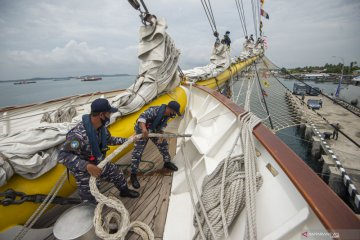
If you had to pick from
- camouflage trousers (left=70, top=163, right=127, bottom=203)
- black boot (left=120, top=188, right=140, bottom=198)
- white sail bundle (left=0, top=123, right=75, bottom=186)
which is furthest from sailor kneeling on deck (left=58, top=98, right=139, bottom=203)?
black boot (left=120, top=188, right=140, bottom=198)

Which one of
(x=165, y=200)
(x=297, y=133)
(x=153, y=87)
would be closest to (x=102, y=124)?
(x=165, y=200)

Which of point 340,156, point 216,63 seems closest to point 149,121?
point 216,63

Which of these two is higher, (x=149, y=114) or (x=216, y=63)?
(x=216, y=63)

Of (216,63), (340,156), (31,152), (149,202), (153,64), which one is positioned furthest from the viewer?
(340,156)

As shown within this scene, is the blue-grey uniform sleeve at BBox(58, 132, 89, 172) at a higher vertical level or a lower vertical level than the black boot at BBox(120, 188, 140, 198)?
higher

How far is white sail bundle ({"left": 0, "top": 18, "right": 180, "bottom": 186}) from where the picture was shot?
148 cm

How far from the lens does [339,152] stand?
1080 centimetres

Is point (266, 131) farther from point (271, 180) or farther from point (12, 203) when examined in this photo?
point (12, 203)

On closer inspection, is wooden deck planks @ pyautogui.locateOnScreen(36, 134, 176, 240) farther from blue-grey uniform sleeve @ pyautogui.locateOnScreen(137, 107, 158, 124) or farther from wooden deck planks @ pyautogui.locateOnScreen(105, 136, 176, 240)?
blue-grey uniform sleeve @ pyautogui.locateOnScreen(137, 107, 158, 124)

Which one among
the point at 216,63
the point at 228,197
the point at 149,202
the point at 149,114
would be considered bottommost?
the point at 149,202

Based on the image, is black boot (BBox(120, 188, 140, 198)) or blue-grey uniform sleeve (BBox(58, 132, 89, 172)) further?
black boot (BBox(120, 188, 140, 198))

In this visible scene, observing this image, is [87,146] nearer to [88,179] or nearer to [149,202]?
[88,179]

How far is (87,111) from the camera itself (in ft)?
9.04

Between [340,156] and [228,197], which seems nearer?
[228,197]
